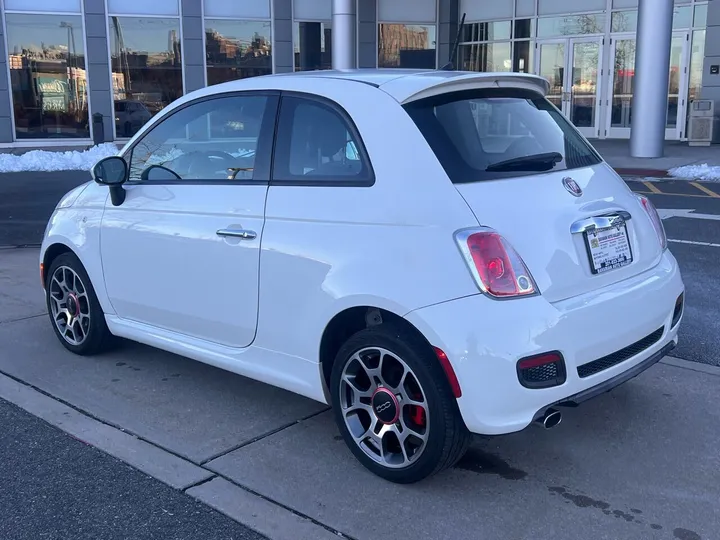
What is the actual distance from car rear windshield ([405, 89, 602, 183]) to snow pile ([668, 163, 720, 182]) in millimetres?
11248

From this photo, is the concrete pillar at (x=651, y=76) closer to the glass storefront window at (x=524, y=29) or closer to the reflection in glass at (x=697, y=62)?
the reflection in glass at (x=697, y=62)

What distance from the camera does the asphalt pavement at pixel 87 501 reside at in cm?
320

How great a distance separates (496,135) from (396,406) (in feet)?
4.49

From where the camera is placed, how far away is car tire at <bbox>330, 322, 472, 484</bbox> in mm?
3291

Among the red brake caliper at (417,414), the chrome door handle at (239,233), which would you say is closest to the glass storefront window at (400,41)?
the chrome door handle at (239,233)

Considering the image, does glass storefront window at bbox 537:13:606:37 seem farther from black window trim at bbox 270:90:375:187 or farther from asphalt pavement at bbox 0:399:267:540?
asphalt pavement at bbox 0:399:267:540

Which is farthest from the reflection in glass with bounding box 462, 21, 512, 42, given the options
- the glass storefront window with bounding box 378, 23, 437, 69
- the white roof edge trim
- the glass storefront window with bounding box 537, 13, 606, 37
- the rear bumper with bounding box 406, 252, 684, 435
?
the rear bumper with bounding box 406, 252, 684, 435

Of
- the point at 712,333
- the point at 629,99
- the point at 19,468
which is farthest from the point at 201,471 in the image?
the point at 629,99

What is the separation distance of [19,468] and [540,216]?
8.98 ft

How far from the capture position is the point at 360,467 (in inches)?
147

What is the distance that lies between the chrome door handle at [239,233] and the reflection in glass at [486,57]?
824 inches

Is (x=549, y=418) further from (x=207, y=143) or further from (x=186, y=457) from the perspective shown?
(x=207, y=143)

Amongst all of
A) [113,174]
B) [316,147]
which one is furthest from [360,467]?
[113,174]

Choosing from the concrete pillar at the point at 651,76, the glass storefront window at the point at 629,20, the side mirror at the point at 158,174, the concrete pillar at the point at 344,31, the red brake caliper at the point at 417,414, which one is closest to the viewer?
the red brake caliper at the point at 417,414
